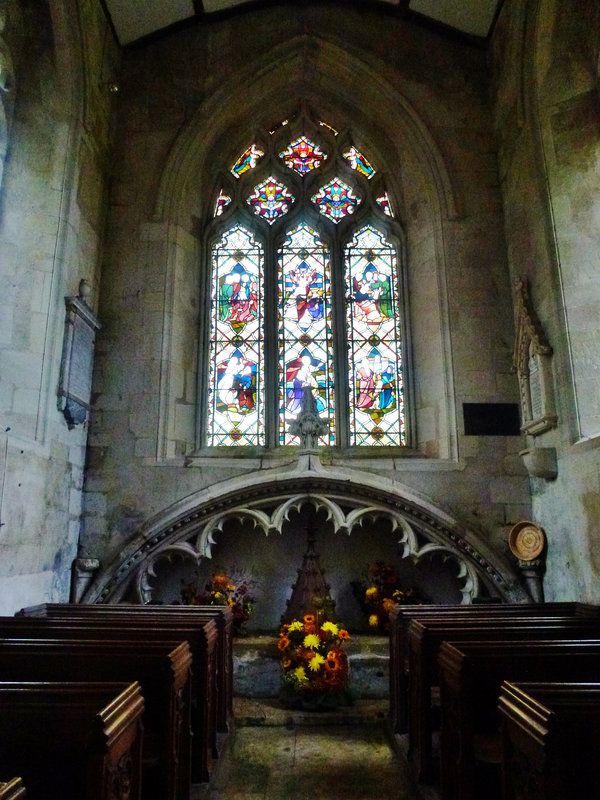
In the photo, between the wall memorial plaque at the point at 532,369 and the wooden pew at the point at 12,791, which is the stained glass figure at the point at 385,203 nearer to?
the wall memorial plaque at the point at 532,369

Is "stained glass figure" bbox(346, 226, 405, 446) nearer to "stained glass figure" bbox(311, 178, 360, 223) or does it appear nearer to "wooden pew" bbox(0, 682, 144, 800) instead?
"stained glass figure" bbox(311, 178, 360, 223)

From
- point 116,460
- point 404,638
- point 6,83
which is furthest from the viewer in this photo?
point 116,460

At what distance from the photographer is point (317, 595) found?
222 inches

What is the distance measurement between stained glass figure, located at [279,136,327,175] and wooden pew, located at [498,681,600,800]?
6743 mm

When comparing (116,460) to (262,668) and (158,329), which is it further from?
(262,668)

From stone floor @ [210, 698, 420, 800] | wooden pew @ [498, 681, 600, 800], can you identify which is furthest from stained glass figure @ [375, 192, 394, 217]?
wooden pew @ [498, 681, 600, 800]

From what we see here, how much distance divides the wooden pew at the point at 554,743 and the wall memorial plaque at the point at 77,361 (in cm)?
443

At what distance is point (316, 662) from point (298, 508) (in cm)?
159

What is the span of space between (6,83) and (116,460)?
134 inches

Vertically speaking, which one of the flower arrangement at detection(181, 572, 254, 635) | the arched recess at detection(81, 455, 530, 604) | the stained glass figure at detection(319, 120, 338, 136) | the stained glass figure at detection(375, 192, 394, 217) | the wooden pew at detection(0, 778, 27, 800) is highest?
the stained glass figure at detection(319, 120, 338, 136)

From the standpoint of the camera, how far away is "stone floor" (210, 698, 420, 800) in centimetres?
328

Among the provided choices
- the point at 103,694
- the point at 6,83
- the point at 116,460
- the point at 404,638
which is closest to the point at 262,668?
the point at 404,638

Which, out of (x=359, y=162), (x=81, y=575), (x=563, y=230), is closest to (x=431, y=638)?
(x=81, y=575)

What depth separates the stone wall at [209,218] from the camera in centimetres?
595
